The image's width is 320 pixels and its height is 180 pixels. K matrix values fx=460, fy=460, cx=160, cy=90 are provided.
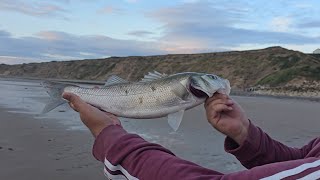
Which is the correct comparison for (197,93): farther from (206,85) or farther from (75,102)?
(75,102)

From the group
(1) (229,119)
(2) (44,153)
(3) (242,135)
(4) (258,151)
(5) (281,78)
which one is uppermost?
(1) (229,119)

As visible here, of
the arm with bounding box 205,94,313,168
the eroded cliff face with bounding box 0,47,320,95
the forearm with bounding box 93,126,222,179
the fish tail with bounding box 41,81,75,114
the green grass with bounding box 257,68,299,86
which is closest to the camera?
the forearm with bounding box 93,126,222,179

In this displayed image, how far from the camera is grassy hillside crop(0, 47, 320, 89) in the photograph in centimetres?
7369

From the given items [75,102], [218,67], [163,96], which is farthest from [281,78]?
[75,102]

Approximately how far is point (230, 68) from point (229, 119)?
95820mm

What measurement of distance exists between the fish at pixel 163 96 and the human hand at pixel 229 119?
9 centimetres

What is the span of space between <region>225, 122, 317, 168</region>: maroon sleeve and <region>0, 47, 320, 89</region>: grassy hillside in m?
65.2

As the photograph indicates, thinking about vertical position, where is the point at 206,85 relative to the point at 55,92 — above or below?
above

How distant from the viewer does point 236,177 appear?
1.71 metres

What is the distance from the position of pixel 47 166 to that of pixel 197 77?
25.3ft

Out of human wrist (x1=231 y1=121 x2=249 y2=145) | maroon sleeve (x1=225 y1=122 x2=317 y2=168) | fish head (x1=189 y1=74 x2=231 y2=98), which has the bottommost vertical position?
maroon sleeve (x1=225 y1=122 x2=317 y2=168)

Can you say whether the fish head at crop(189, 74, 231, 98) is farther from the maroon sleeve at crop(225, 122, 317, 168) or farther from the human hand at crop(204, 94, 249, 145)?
the maroon sleeve at crop(225, 122, 317, 168)

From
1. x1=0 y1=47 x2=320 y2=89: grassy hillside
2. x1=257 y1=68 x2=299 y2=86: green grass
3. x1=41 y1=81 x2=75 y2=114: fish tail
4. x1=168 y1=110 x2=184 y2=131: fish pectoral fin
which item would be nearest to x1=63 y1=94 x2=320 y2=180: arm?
x1=168 y1=110 x2=184 y2=131: fish pectoral fin

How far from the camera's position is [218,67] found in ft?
334
